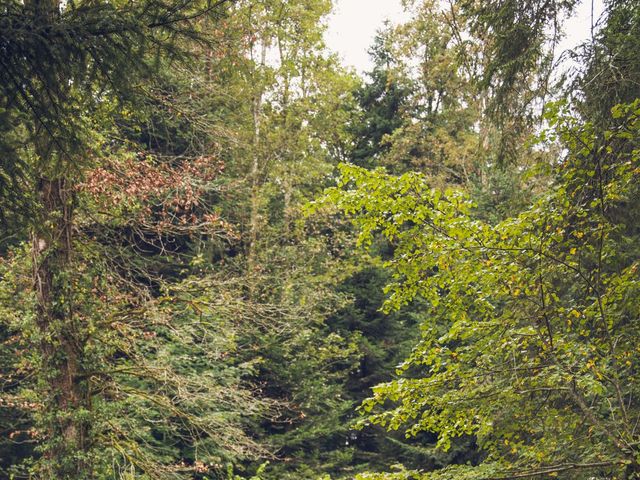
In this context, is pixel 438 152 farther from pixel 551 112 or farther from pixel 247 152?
pixel 551 112

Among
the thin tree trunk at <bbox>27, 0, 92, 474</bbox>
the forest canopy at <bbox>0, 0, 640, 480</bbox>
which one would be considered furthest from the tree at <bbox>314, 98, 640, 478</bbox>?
the thin tree trunk at <bbox>27, 0, 92, 474</bbox>

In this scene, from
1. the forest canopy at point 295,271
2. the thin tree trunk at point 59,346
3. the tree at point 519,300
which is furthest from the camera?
the thin tree trunk at point 59,346

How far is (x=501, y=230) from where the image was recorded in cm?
544

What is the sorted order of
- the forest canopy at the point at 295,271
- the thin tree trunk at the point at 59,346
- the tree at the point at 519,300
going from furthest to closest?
the thin tree trunk at the point at 59,346 → the tree at the point at 519,300 → the forest canopy at the point at 295,271

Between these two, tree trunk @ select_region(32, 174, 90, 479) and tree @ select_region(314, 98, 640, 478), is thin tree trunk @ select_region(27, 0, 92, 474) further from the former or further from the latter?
tree @ select_region(314, 98, 640, 478)

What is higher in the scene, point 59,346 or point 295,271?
point 295,271

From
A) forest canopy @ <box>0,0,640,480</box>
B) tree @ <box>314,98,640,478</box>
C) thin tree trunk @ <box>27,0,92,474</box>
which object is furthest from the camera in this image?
thin tree trunk @ <box>27,0,92,474</box>

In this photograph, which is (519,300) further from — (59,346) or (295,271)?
(295,271)

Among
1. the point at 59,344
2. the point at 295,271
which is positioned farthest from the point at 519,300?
the point at 295,271

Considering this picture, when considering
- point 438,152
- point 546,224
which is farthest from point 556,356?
point 438,152

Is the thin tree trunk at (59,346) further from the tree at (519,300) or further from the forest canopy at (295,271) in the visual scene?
the tree at (519,300)

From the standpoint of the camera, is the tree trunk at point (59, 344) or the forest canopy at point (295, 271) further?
the tree trunk at point (59, 344)

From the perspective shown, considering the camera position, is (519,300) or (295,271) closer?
(519,300)

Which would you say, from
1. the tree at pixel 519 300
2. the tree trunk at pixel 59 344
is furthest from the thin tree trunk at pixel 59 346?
the tree at pixel 519 300
